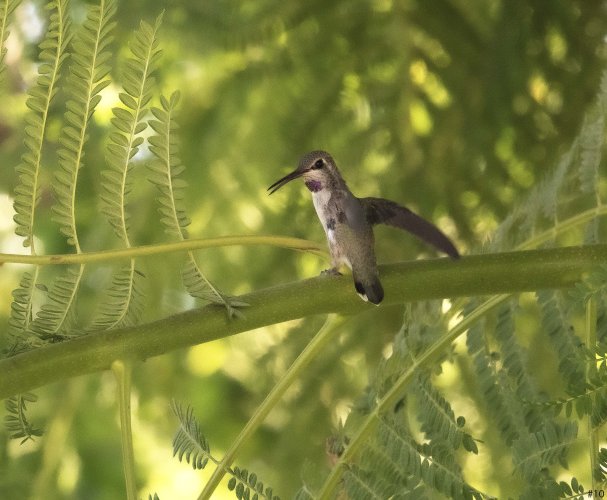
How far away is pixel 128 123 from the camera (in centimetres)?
126

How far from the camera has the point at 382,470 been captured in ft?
4.83

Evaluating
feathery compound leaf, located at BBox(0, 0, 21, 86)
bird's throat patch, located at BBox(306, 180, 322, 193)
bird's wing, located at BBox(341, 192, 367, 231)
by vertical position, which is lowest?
feathery compound leaf, located at BBox(0, 0, 21, 86)

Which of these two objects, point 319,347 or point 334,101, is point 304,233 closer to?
point 334,101

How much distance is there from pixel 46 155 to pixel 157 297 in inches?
16.7

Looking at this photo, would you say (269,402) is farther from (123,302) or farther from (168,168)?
(168,168)

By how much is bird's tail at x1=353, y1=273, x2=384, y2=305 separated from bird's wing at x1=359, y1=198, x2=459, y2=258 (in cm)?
10

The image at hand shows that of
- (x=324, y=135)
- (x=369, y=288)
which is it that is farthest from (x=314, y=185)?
(x=324, y=135)

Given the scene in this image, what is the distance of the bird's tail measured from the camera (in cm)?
133

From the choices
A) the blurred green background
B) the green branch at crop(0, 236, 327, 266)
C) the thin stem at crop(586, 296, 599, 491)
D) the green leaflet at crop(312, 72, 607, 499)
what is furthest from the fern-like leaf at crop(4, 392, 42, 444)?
the blurred green background

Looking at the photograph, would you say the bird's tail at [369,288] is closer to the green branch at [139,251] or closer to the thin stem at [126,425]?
the green branch at [139,251]

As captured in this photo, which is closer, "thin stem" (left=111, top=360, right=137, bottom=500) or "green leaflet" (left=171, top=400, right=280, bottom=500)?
"thin stem" (left=111, top=360, right=137, bottom=500)

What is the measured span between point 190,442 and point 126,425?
203mm

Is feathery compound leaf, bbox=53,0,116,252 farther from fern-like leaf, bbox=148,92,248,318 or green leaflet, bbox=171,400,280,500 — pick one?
green leaflet, bbox=171,400,280,500

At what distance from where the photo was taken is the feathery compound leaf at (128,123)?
1223 mm
